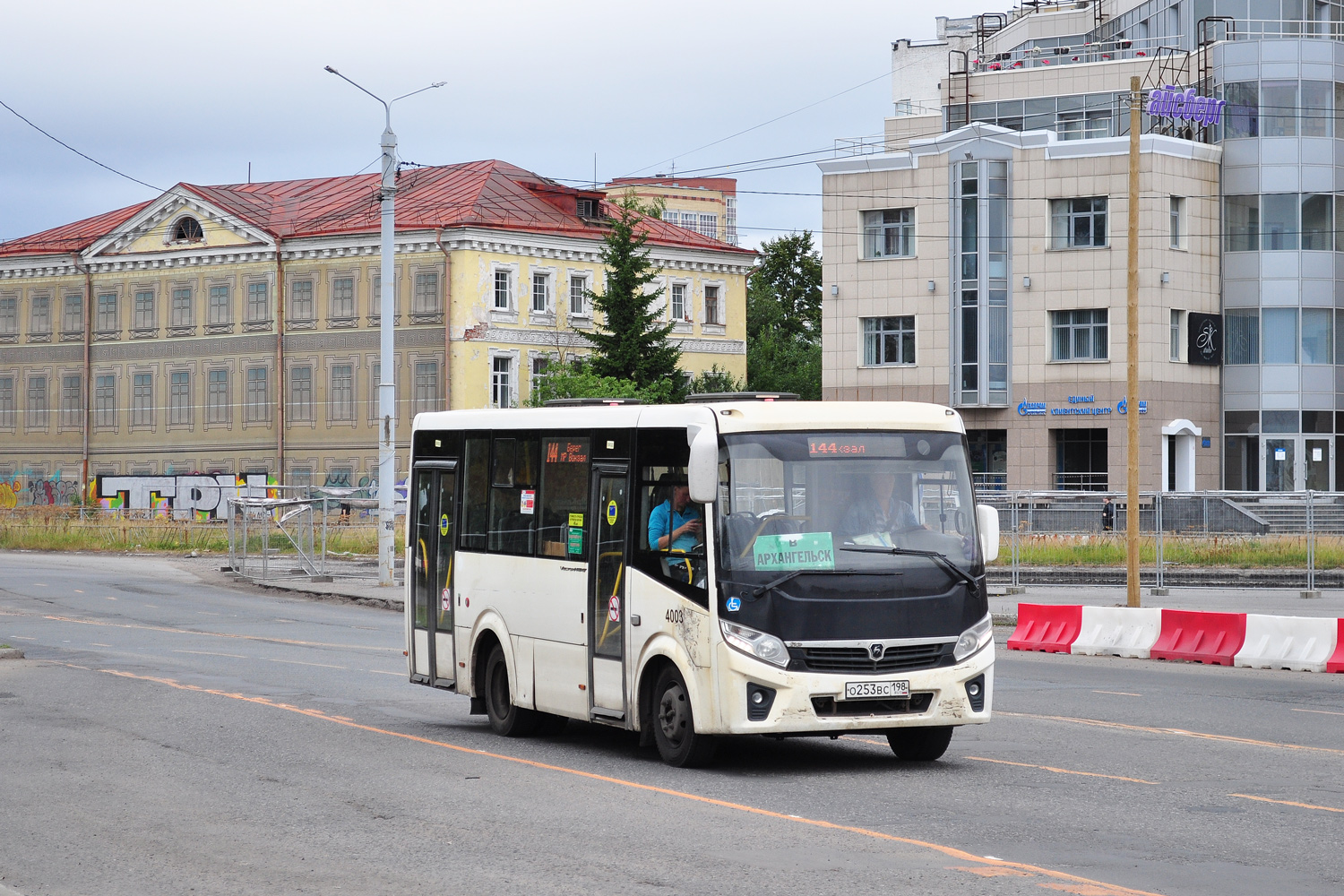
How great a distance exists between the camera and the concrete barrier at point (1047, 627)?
24.6 meters

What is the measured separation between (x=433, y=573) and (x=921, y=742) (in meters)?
5.13

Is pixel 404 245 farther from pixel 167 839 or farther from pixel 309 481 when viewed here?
pixel 167 839

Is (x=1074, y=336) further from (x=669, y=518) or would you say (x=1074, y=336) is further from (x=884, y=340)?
(x=669, y=518)

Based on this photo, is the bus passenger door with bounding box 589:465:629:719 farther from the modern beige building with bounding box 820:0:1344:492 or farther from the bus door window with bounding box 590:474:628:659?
the modern beige building with bounding box 820:0:1344:492

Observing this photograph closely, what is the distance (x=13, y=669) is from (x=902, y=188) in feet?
152

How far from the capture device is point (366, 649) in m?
24.5

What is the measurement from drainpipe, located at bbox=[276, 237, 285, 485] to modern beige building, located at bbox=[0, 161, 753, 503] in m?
0.07

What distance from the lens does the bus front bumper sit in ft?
38.4

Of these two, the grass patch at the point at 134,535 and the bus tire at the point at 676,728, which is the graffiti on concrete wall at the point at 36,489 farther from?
the bus tire at the point at 676,728

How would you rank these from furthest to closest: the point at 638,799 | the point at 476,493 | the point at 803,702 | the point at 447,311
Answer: the point at 447,311
the point at 476,493
the point at 803,702
the point at 638,799

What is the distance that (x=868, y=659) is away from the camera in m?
11.9

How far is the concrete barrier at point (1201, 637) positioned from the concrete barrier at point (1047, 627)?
1.58 meters

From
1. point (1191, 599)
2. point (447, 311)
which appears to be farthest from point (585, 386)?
point (1191, 599)

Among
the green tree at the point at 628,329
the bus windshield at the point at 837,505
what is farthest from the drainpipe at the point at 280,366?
the bus windshield at the point at 837,505
